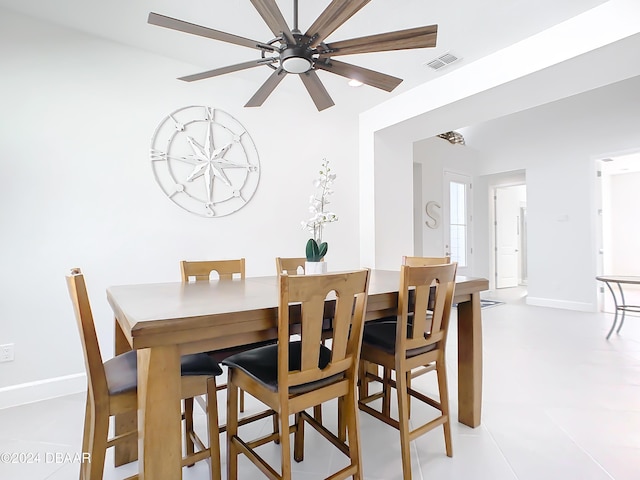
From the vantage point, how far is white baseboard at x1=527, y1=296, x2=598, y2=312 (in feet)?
16.4

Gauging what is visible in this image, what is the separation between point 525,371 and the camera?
281cm

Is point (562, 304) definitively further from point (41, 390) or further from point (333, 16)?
point (41, 390)

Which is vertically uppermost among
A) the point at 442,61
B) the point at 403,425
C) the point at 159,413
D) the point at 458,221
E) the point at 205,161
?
the point at 442,61

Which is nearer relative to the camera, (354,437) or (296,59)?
(354,437)

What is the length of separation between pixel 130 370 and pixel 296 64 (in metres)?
1.57

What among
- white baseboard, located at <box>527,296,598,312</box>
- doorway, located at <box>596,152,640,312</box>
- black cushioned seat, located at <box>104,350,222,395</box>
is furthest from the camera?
doorway, located at <box>596,152,640,312</box>

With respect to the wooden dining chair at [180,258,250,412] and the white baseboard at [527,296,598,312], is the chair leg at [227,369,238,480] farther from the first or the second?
the white baseboard at [527,296,598,312]

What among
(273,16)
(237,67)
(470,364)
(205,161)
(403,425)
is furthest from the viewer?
(205,161)

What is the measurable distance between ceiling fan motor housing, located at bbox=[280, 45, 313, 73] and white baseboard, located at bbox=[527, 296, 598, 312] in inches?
218

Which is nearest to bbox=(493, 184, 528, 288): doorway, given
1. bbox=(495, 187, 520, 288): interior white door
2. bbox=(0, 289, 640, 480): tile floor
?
bbox=(495, 187, 520, 288): interior white door

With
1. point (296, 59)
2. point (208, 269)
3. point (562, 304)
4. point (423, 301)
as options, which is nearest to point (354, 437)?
point (423, 301)

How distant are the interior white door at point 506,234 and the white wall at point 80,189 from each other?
584cm

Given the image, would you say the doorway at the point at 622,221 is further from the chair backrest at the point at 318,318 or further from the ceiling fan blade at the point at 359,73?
the chair backrest at the point at 318,318

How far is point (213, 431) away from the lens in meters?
1.32
